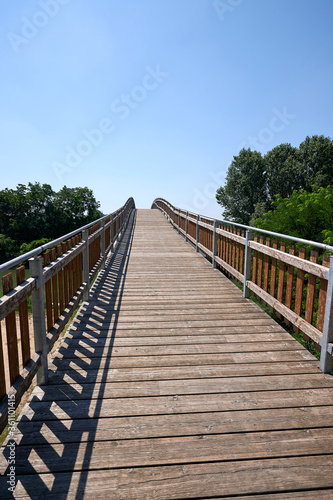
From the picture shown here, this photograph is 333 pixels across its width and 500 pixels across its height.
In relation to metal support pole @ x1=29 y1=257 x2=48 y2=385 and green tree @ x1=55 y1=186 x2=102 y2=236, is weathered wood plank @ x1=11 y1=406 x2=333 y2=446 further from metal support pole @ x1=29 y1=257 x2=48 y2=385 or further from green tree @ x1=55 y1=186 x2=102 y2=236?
green tree @ x1=55 y1=186 x2=102 y2=236

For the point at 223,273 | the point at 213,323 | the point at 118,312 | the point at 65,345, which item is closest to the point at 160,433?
the point at 65,345

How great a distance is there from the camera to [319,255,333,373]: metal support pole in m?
3.19

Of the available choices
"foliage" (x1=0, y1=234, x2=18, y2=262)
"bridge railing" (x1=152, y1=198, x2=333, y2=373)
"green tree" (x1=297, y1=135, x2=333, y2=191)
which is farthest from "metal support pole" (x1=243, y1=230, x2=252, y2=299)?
"foliage" (x1=0, y1=234, x2=18, y2=262)

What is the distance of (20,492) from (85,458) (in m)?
0.41

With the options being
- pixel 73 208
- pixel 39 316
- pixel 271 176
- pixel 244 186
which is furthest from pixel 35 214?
pixel 39 316

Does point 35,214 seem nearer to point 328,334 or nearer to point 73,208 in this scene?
Result: point 73,208

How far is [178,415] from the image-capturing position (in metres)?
2.65

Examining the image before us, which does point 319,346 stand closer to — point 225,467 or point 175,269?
point 225,467

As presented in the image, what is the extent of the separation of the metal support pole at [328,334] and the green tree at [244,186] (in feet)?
135

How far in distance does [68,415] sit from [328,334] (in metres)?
2.51

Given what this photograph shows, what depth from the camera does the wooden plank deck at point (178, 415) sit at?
6.73 feet

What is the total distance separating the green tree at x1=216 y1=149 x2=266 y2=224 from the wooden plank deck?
40665 millimetres

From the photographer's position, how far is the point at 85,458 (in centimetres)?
222

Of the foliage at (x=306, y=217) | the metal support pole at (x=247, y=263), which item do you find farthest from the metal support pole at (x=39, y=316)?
the foliage at (x=306, y=217)
